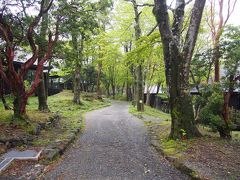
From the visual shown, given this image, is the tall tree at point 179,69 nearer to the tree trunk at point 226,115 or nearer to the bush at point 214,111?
the bush at point 214,111

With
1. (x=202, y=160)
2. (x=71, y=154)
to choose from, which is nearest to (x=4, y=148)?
(x=71, y=154)

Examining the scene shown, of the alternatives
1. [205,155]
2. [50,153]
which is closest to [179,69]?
[205,155]

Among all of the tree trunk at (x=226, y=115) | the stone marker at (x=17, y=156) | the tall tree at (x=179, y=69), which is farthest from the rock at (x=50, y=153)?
the tree trunk at (x=226, y=115)

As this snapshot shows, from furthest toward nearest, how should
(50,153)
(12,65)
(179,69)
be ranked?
(12,65), (179,69), (50,153)

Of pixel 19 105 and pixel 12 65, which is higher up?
pixel 12 65

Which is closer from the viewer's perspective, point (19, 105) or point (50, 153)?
point (50, 153)

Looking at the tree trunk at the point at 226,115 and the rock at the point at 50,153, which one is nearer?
the rock at the point at 50,153

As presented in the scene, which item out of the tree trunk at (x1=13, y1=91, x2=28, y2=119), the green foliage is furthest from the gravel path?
the tree trunk at (x1=13, y1=91, x2=28, y2=119)

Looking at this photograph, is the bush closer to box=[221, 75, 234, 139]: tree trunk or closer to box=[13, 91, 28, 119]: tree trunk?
box=[221, 75, 234, 139]: tree trunk

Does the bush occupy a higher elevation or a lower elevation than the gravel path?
higher

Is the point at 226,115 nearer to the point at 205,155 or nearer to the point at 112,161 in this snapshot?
the point at 205,155

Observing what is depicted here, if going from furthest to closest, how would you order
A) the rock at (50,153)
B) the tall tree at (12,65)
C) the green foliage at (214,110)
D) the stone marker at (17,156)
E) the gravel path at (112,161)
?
the tall tree at (12,65) < the green foliage at (214,110) < the rock at (50,153) < the stone marker at (17,156) < the gravel path at (112,161)

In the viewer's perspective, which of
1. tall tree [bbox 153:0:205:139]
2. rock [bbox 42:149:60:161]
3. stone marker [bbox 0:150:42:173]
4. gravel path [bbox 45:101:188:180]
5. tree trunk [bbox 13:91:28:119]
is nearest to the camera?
gravel path [bbox 45:101:188:180]

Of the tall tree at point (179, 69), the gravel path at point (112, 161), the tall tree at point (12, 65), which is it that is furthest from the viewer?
the tall tree at point (12, 65)
